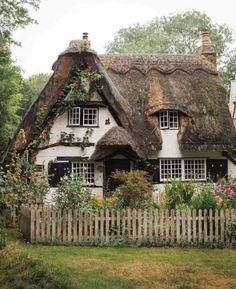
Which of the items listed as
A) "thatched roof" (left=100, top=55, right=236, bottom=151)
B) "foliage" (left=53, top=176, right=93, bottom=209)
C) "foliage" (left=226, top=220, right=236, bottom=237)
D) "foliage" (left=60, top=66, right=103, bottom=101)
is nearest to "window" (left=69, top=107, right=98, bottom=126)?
"foliage" (left=60, top=66, right=103, bottom=101)

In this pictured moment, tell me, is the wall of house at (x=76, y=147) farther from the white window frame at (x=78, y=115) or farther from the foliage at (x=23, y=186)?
the foliage at (x=23, y=186)

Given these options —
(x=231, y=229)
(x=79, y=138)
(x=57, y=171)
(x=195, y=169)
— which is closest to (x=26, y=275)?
(x=231, y=229)

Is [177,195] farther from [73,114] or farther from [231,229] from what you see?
[73,114]

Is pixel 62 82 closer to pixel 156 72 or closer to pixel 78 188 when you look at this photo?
pixel 156 72

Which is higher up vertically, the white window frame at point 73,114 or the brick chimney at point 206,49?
the brick chimney at point 206,49

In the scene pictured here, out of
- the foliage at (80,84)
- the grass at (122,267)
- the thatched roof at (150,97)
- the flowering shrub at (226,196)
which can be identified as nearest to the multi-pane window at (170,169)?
the thatched roof at (150,97)

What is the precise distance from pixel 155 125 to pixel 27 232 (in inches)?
453

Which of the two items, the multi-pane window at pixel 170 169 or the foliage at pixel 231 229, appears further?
the multi-pane window at pixel 170 169

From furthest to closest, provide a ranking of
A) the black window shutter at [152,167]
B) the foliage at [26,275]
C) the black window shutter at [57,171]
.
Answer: the black window shutter at [152,167] < the black window shutter at [57,171] < the foliage at [26,275]

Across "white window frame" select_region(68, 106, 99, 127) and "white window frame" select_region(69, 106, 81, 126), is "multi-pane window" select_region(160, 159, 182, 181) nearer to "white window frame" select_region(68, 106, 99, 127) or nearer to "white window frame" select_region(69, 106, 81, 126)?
"white window frame" select_region(68, 106, 99, 127)

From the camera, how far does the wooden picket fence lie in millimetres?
12984

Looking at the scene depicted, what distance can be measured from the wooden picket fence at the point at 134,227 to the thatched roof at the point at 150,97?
318 inches

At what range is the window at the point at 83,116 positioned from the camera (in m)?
22.1

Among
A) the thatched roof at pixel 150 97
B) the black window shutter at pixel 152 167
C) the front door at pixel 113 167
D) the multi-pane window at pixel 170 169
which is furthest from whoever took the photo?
the multi-pane window at pixel 170 169
